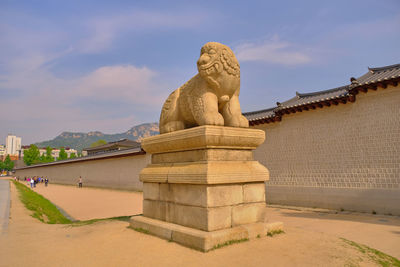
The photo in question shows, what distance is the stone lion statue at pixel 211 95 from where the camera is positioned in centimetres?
409

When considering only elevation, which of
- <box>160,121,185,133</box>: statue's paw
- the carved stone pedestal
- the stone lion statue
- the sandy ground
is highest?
the stone lion statue

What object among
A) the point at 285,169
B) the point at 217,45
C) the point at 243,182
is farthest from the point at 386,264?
the point at 285,169

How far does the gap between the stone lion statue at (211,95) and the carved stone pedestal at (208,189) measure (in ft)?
1.05

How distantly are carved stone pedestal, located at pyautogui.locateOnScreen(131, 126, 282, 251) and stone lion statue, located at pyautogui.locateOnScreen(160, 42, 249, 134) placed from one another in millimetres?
319

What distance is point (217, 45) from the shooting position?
4.16 m

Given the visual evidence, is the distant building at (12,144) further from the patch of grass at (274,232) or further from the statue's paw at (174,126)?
the patch of grass at (274,232)

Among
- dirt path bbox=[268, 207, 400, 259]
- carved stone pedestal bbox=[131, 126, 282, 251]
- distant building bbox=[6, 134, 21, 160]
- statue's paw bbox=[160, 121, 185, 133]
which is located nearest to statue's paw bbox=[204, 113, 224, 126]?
carved stone pedestal bbox=[131, 126, 282, 251]

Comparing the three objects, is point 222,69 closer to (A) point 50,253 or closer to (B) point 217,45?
(B) point 217,45

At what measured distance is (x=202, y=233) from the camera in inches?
134

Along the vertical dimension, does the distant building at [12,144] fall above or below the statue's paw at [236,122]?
above

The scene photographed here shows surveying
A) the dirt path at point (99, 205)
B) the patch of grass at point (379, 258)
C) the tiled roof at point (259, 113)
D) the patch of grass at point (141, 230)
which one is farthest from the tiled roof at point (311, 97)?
the patch of grass at point (141, 230)

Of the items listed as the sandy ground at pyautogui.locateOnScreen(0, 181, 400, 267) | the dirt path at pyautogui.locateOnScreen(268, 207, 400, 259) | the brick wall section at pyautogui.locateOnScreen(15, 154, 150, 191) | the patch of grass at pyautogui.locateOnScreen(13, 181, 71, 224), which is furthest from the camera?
the brick wall section at pyautogui.locateOnScreen(15, 154, 150, 191)

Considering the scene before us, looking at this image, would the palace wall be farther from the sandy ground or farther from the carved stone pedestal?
the carved stone pedestal

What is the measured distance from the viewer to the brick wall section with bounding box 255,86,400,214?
8.99 meters
